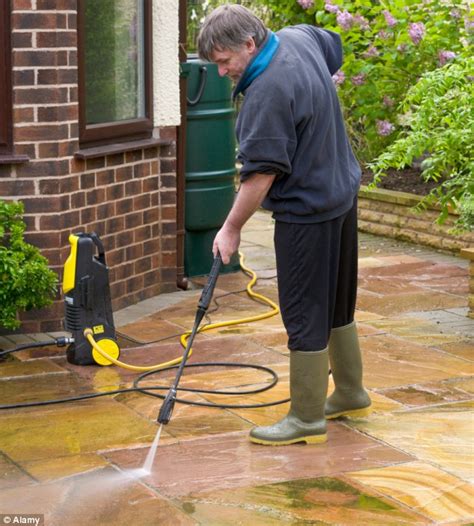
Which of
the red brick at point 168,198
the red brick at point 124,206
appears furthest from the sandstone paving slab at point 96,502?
the red brick at point 168,198

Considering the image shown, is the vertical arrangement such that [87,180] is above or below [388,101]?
below

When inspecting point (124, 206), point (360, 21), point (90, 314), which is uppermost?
point (360, 21)

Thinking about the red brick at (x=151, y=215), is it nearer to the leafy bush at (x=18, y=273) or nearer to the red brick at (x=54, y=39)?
the leafy bush at (x=18, y=273)

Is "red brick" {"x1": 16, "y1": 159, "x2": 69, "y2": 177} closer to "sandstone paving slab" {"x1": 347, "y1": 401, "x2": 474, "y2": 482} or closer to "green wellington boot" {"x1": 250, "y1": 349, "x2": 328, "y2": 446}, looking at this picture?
"green wellington boot" {"x1": 250, "y1": 349, "x2": 328, "y2": 446}

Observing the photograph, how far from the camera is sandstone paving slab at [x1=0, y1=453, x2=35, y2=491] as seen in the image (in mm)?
4837

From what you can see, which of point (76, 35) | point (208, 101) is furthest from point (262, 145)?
point (208, 101)

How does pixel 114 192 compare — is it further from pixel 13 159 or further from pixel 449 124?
pixel 449 124

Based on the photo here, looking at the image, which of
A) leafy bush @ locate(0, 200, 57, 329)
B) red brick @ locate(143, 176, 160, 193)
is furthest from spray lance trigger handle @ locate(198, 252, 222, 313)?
red brick @ locate(143, 176, 160, 193)

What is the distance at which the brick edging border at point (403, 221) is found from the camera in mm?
9828

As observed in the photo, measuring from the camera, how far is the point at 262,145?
4.90m

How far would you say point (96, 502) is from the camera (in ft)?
15.2

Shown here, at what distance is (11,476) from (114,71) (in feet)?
11.6

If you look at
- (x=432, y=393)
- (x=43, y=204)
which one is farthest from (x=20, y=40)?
(x=432, y=393)

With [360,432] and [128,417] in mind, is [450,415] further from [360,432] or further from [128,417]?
[128,417]
